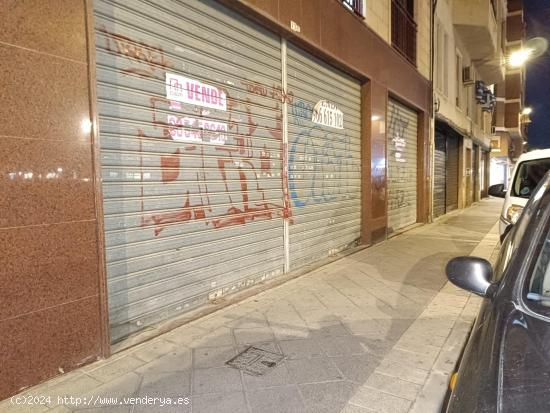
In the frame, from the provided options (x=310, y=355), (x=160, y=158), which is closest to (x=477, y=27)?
(x=160, y=158)

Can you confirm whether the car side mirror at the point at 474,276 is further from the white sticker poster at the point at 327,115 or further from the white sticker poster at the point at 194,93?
the white sticker poster at the point at 327,115

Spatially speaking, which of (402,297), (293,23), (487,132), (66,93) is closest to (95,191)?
(66,93)

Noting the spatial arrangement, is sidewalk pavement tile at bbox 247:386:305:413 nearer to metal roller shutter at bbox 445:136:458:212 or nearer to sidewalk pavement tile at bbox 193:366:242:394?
sidewalk pavement tile at bbox 193:366:242:394

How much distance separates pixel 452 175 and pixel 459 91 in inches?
144

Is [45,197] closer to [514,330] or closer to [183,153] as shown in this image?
[183,153]

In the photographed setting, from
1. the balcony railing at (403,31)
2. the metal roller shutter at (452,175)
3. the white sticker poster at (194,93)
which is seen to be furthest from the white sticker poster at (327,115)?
the metal roller shutter at (452,175)

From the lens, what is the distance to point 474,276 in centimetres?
191

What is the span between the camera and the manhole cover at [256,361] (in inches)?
117

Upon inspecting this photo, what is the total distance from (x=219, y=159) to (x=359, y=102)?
Result: 4.65m

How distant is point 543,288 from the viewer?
66.9 inches

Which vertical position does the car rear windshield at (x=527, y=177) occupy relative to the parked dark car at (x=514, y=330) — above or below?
above

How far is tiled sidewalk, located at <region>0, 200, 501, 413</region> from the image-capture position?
8.46 feet

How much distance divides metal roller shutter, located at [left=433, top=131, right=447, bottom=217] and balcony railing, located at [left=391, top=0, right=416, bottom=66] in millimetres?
4519

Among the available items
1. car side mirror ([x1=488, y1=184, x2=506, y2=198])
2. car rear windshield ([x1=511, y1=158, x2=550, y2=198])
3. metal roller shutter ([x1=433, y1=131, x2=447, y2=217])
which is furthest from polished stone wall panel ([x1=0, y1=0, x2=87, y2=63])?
metal roller shutter ([x1=433, y1=131, x2=447, y2=217])
